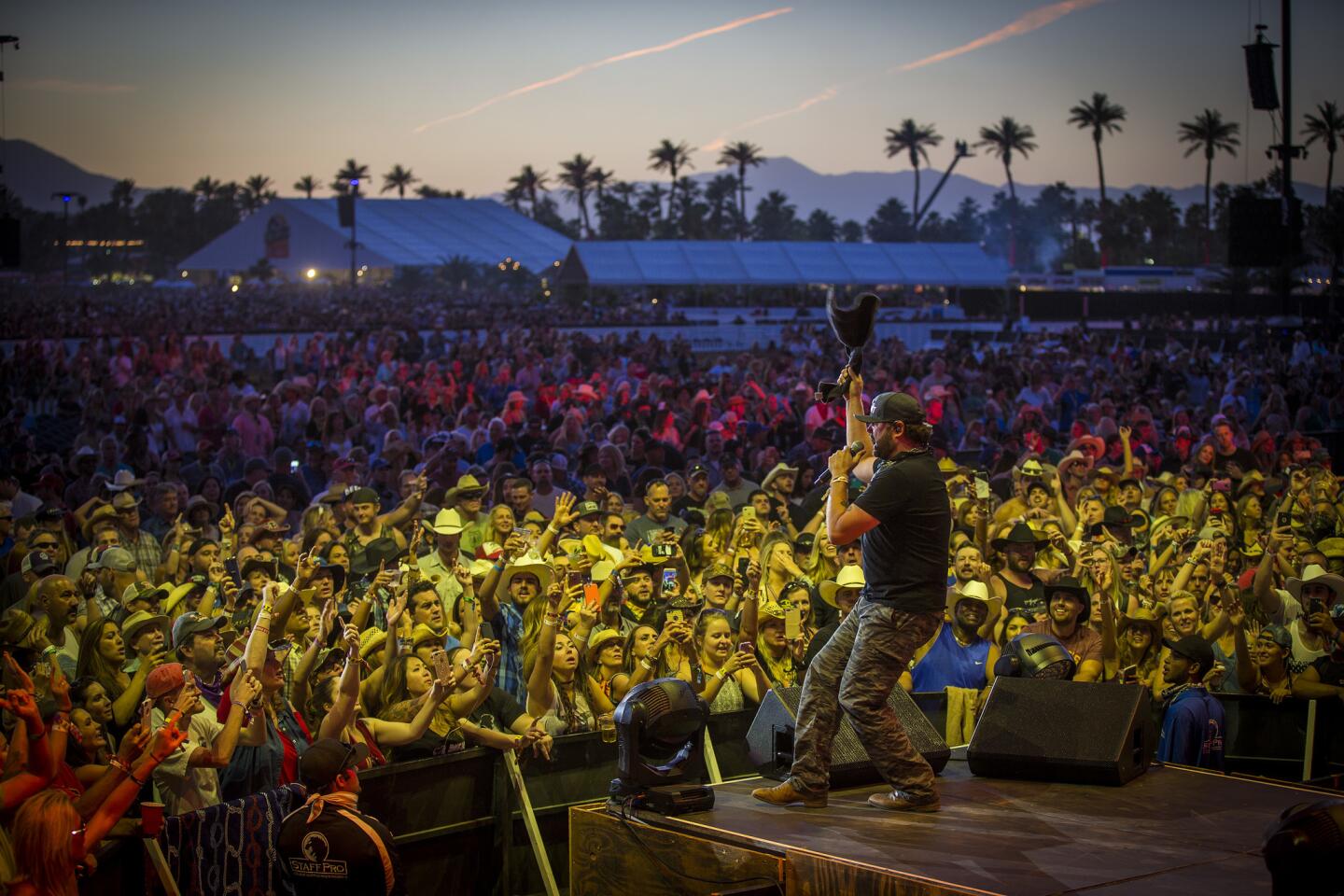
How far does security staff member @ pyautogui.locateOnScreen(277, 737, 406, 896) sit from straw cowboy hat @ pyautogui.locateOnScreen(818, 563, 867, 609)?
3.84 metres

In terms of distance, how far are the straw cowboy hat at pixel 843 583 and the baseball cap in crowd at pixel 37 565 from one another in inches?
174

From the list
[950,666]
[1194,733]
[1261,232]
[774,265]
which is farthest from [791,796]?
[774,265]

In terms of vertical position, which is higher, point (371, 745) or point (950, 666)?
point (950, 666)

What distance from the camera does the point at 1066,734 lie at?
18.2 feet

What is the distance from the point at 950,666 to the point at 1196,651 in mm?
1236

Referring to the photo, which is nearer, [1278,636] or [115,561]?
[1278,636]

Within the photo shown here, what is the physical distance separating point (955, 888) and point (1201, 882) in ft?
2.44

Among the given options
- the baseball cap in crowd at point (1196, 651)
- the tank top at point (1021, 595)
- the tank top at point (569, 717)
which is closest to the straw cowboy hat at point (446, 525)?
the tank top at point (569, 717)

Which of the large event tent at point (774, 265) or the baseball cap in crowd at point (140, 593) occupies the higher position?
the large event tent at point (774, 265)

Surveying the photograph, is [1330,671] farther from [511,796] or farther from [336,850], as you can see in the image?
[336,850]

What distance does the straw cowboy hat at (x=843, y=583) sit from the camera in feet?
27.0

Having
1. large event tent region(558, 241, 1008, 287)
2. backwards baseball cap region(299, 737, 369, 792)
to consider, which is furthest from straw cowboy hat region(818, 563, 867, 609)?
large event tent region(558, 241, 1008, 287)

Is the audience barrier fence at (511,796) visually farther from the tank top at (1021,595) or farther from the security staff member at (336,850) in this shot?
the tank top at (1021,595)

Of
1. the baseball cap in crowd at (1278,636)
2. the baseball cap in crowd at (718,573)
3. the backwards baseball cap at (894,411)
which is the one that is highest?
the backwards baseball cap at (894,411)
